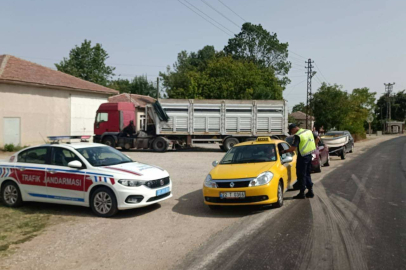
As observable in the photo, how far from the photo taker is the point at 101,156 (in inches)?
344

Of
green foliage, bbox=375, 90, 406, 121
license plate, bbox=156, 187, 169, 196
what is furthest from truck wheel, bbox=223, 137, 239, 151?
green foliage, bbox=375, 90, 406, 121

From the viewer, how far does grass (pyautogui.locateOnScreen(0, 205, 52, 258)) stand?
641 centimetres

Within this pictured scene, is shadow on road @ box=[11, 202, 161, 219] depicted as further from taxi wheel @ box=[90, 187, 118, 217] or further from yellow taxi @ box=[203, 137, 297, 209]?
yellow taxi @ box=[203, 137, 297, 209]

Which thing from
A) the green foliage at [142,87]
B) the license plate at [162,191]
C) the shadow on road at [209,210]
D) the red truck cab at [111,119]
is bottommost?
the shadow on road at [209,210]

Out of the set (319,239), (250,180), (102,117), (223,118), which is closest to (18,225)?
(250,180)

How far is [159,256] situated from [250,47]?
200 feet

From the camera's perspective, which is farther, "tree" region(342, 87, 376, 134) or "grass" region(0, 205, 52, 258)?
"tree" region(342, 87, 376, 134)

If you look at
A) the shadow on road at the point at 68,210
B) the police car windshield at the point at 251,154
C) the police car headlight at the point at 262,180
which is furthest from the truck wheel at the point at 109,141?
the police car headlight at the point at 262,180

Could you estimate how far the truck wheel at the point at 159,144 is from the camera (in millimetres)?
24031

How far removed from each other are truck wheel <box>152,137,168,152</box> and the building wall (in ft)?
24.6

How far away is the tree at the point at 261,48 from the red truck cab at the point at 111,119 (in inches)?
1642

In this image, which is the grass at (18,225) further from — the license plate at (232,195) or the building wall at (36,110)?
the building wall at (36,110)

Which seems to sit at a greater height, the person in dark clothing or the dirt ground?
the person in dark clothing

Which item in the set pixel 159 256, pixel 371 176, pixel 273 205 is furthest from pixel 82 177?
pixel 371 176
